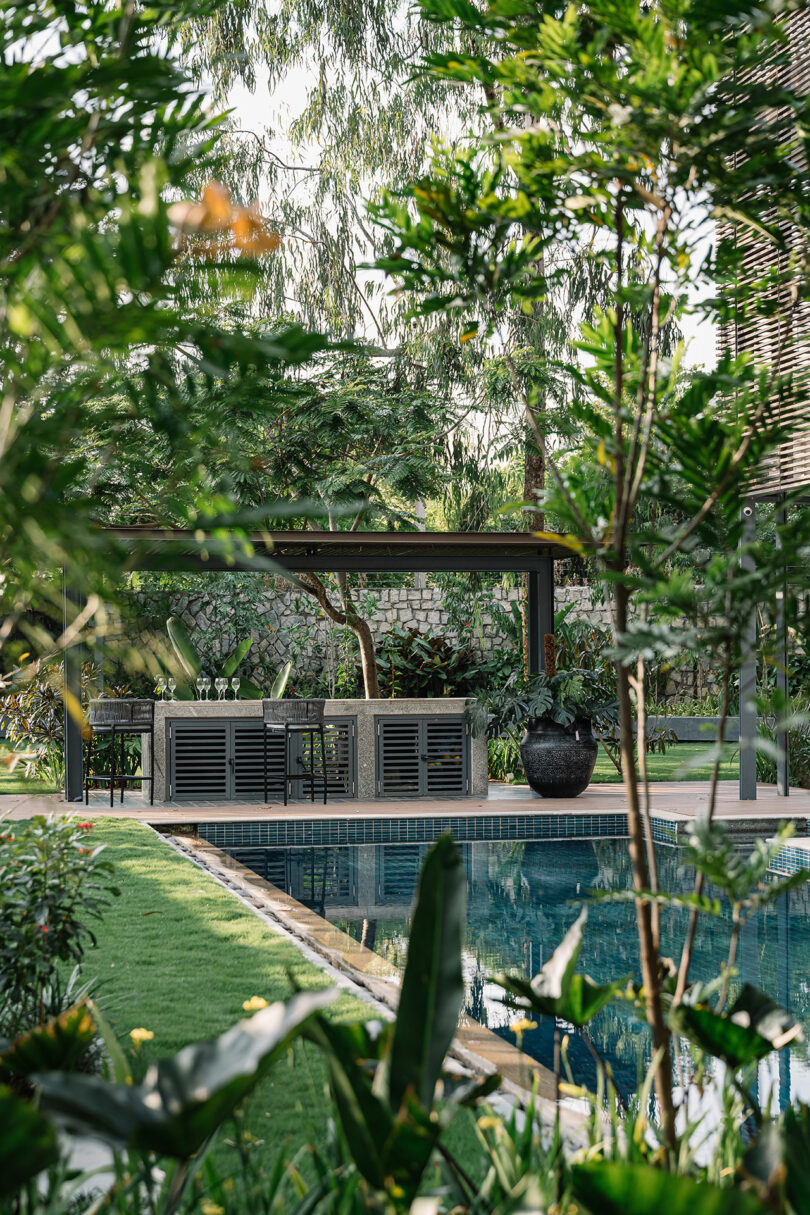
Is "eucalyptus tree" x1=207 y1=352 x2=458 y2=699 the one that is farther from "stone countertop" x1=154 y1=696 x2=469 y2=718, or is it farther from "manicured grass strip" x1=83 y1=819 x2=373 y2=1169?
"manicured grass strip" x1=83 y1=819 x2=373 y2=1169

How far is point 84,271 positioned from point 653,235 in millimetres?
1198

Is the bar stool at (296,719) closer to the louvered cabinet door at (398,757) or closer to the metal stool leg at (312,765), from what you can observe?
the metal stool leg at (312,765)

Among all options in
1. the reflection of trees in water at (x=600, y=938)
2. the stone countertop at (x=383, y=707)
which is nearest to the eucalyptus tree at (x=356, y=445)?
the stone countertop at (x=383, y=707)

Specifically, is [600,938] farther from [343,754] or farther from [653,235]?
[343,754]

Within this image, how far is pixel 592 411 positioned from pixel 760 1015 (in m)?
1.14

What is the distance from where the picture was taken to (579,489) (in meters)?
2.23

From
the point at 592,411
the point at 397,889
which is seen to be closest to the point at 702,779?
the point at 397,889

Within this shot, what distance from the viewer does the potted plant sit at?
10.2 metres

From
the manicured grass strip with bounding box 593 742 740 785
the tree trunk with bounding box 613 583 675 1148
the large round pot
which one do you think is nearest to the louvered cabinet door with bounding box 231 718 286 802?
the large round pot

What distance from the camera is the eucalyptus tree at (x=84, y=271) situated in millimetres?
1268

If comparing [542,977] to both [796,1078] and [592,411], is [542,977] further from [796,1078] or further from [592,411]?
[796,1078]

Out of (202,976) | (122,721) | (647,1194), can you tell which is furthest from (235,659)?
(647,1194)

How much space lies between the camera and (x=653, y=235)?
2098 mm

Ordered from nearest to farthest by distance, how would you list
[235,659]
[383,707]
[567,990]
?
1. [567,990]
2. [383,707]
3. [235,659]
